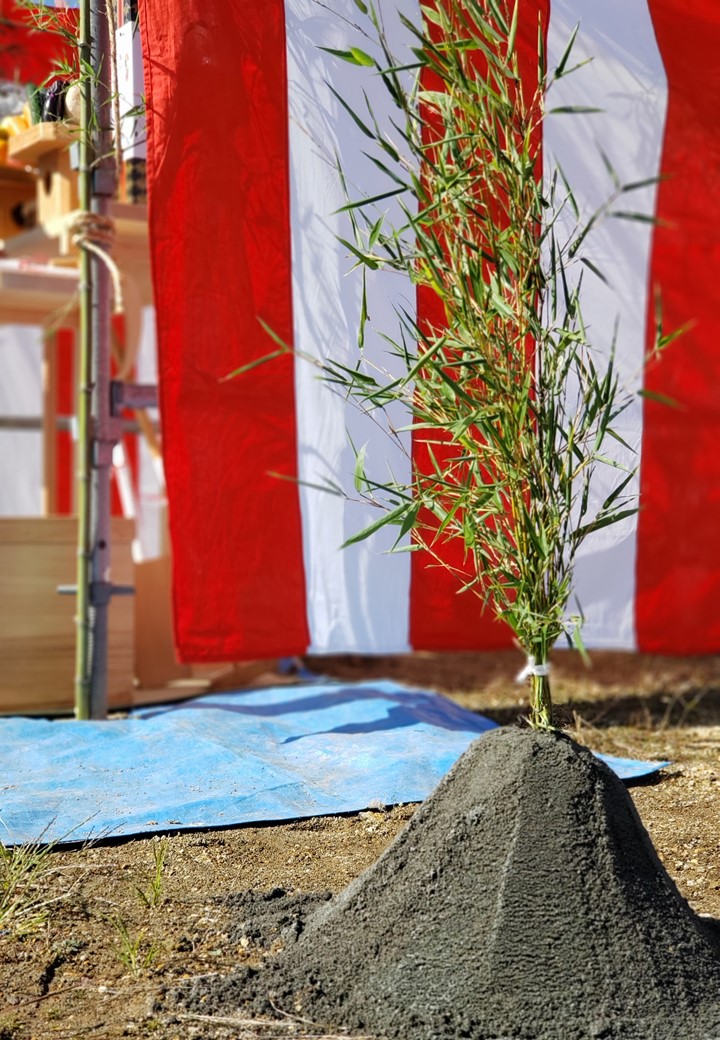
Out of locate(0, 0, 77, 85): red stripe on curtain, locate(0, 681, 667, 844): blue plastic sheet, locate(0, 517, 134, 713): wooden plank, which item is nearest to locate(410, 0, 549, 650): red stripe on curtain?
locate(0, 681, 667, 844): blue plastic sheet

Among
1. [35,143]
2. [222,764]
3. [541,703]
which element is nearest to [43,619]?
[222,764]

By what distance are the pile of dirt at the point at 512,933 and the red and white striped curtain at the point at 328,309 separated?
1091 mm

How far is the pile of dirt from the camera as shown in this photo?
5.07 feet

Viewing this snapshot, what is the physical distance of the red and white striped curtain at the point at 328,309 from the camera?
2830mm

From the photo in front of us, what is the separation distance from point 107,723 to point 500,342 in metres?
1.80

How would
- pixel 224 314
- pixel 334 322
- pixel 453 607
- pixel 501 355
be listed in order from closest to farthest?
1. pixel 501 355
2. pixel 334 322
3. pixel 224 314
4. pixel 453 607

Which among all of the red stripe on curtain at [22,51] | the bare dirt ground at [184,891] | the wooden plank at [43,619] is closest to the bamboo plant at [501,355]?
the bare dirt ground at [184,891]

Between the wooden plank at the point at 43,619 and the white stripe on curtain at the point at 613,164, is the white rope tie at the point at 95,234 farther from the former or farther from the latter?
the white stripe on curtain at the point at 613,164

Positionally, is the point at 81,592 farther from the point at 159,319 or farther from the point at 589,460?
the point at 589,460

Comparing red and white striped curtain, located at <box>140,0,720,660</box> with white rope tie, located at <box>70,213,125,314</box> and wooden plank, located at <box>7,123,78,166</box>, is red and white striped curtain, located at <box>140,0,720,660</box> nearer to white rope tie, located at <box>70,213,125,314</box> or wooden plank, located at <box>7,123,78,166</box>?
white rope tie, located at <box>70,213,125,314</box>

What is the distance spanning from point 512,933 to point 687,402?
2.26 m

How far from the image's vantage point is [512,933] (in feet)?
5.21

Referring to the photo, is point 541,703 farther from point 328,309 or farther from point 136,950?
point 328,309

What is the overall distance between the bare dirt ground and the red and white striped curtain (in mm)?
591
